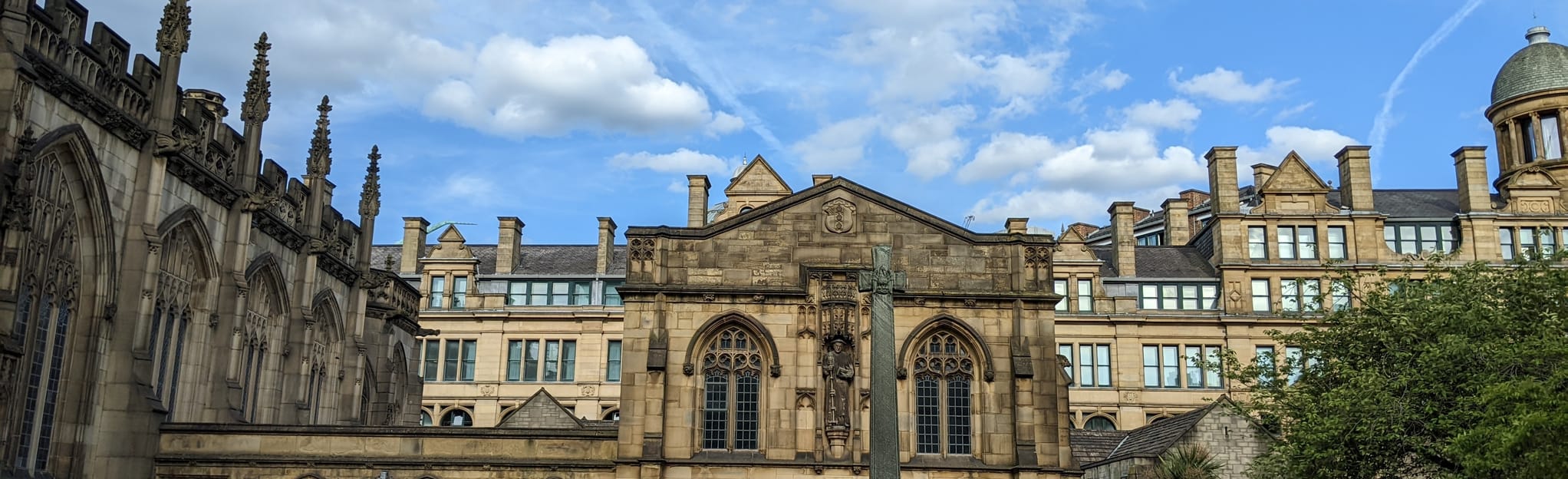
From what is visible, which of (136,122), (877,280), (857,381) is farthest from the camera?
(857,381)

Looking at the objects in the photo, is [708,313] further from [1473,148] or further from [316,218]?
[1473,148]

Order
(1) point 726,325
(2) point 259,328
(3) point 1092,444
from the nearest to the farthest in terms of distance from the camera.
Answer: (1) point 726,325 < (2) point 259,328 < (3) point 1092,444

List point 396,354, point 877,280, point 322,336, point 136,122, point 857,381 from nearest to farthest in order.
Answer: point 877,280, point 136,122, point 857,381, point 322,336, point 396,354

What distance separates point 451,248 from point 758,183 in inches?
574

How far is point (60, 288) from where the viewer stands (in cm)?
2753

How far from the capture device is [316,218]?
39.9 meters

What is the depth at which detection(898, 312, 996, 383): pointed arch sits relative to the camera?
3497 cm

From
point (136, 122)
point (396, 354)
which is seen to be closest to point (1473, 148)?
point (396, 354)

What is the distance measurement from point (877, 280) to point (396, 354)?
3289 centimetres

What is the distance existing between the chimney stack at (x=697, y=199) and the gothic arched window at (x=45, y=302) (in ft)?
127

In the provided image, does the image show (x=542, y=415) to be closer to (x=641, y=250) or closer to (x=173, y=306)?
(x=641, y=250)

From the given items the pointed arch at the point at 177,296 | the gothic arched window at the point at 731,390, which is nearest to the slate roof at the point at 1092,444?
the gothic arched window at the point at 731,390

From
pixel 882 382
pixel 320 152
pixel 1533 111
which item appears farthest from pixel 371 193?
pixel 1533 111

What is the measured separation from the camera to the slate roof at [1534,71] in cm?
6650
